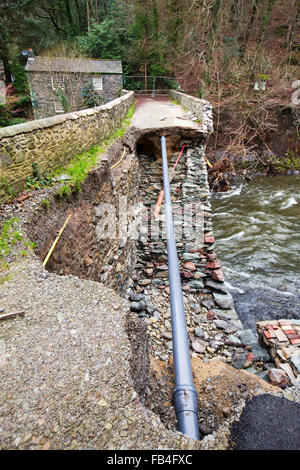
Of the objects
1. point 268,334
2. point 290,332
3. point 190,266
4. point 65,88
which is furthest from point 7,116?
point 290,332

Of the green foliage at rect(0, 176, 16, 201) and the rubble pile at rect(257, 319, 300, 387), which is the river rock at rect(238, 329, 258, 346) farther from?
the green foliage at rect(0, 176, 16, 201)

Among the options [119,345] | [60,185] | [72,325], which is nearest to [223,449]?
[119,345]

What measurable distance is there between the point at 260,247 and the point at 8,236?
22.7 ft

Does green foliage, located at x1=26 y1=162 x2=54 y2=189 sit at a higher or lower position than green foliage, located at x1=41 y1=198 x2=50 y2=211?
higher

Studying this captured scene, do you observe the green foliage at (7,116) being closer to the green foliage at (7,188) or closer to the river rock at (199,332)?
the green foliage at (7,188)

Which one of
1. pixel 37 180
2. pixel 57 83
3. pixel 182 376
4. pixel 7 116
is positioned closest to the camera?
pixel 182 376

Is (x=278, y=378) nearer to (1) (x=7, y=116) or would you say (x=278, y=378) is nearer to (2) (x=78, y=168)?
(2) (x=78, y=168)

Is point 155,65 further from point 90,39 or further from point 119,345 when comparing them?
point 119,345

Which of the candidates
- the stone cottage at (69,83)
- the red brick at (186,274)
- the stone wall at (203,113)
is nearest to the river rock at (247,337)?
the red brick at (186,274)

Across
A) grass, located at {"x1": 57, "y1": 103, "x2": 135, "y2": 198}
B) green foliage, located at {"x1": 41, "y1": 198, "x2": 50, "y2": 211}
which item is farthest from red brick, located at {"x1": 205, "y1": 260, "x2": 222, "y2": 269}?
green foliage, located at {"x1": 41, "y1": 198, "x2": 50, "y2": 211}

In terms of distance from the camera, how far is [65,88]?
16.5 m

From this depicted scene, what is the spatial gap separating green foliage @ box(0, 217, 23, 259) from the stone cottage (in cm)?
1544

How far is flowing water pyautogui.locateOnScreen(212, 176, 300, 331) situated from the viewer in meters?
5.38
